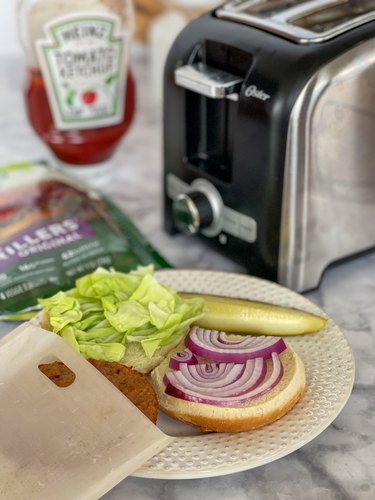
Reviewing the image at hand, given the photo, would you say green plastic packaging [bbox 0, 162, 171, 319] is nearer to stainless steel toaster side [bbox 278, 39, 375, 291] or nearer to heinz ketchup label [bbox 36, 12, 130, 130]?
heinz ketchup label [bbox 36, 12, 130, 130]

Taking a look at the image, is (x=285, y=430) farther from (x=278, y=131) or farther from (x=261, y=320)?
(x=278, y=131)

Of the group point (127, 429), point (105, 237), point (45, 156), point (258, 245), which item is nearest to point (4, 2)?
point (45, 156)

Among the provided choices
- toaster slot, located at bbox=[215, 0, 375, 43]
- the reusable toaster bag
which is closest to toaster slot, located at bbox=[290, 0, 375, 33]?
toaster slot, located at bbox=[215, 0, 375, 43]

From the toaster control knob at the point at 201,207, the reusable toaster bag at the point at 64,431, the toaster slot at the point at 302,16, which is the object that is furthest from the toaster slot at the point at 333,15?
the reusable toaster bag at the point at 64,431

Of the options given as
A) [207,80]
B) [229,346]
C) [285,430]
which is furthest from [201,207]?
[285,430]

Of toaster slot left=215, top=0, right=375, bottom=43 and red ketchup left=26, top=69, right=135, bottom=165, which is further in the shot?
red ketchup left=26, top=69, right=135, bottom=165
